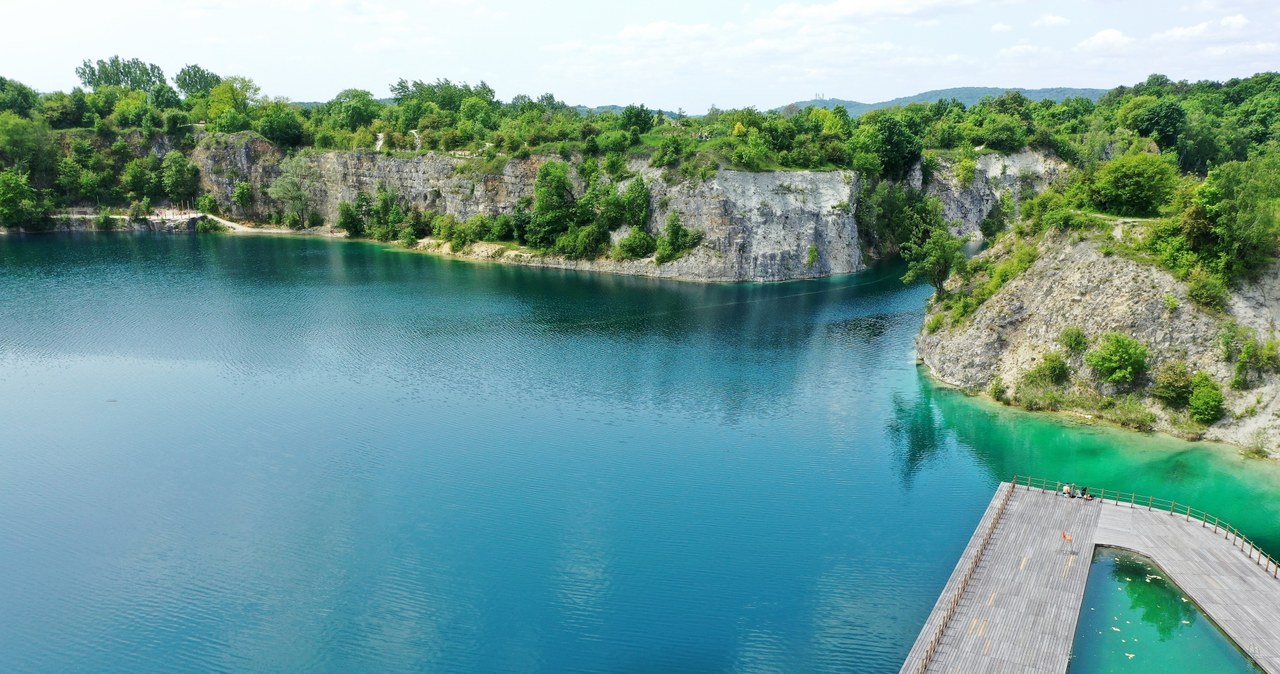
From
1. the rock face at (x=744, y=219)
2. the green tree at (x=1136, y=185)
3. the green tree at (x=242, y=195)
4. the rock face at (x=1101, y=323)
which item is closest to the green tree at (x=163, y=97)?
the green tree at (x=242, y=195)

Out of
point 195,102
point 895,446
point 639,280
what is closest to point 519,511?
point 895,446

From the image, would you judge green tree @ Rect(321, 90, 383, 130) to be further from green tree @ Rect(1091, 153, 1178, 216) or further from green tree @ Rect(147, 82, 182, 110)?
green tree @ Rect(1091, 153, 1178, 216)

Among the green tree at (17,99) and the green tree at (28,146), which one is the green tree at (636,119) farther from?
the green tree at (17,99)

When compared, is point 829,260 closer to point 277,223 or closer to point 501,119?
point 501,119

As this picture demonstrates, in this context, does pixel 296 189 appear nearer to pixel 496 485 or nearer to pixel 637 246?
pixel 637 246

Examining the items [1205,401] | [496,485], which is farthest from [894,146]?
[496,485]

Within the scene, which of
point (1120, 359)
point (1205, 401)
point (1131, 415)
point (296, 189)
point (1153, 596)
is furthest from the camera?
point (296, 189)
